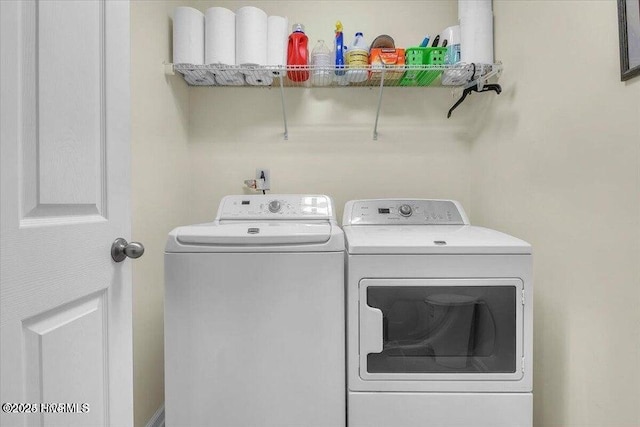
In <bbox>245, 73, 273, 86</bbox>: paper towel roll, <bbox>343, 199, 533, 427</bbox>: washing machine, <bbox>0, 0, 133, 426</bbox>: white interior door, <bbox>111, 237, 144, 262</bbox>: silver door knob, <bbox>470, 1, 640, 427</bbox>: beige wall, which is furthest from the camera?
<bbox>245, 73, 273, 86</bbox>: paper towel roll

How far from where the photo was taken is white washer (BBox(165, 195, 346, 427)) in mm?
1407

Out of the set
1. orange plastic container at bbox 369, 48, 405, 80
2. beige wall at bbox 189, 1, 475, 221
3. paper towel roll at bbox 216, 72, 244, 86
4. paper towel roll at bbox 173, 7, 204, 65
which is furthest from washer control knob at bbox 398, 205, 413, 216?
paper towel roll at bbox 173, 7, 204, 65

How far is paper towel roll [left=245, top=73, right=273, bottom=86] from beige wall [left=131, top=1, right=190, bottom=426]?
0.41 m

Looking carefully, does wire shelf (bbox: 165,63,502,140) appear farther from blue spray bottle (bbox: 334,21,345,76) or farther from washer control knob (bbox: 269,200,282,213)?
washer control knob (bbox: 269,200,282,213)

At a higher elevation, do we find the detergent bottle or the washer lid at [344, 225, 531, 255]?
the detergent bottle

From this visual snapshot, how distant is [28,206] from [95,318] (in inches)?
12.9

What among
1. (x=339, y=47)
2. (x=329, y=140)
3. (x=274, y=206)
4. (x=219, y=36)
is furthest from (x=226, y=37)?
(x=274, y=206)

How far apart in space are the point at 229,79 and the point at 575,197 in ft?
Answer: 6.02

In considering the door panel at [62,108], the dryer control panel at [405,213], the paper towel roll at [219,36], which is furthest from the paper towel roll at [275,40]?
the door panel at [62,108]

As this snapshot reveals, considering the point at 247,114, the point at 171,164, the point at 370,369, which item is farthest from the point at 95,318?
the point at 247,114

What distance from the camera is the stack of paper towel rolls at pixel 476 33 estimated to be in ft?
6.32

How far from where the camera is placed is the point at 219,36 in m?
1.93

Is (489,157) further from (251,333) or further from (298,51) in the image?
(251,333)

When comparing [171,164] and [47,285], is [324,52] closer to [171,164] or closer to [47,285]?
[171,164]
